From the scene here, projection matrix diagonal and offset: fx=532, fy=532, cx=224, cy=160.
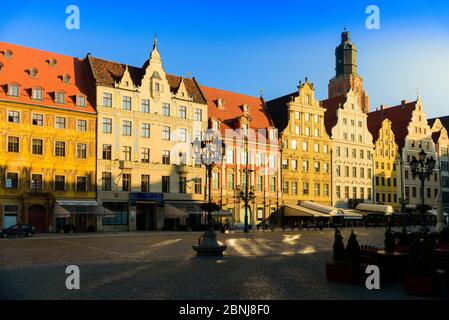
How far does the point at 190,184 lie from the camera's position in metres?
57.7

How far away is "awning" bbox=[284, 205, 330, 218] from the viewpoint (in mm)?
59853

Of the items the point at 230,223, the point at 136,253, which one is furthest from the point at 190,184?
the point at 136,253

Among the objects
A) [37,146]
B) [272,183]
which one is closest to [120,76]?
[37,146]

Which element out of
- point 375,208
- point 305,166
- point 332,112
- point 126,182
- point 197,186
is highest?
point 332,112

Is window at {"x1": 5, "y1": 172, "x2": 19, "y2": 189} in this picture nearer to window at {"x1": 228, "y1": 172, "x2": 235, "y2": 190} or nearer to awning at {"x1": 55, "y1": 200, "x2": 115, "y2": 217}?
awning at {"x1": 55, "y1": 200, "x2": 115, "y2": 217}

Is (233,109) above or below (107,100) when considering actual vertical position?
above

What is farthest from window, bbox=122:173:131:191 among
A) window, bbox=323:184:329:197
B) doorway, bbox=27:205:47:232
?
window, bbox=323:184:329:197

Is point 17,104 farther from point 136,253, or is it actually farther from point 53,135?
point 136,253

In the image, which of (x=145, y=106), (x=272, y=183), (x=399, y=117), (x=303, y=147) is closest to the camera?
(x=145, y=106)

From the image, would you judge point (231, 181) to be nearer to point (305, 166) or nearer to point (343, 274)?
point (305, 166)

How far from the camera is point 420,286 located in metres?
12.5

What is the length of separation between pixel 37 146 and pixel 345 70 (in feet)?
277
